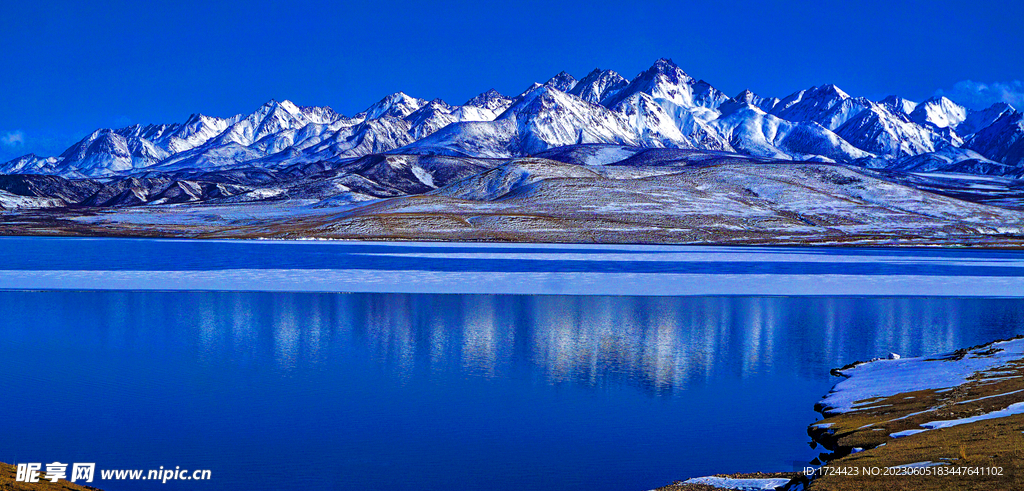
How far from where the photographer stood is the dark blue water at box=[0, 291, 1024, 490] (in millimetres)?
19172

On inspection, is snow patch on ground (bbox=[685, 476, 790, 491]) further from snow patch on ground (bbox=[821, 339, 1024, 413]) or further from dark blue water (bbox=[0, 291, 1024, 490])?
snow patch on ground (bbox=[821, 339, 1024, 413])

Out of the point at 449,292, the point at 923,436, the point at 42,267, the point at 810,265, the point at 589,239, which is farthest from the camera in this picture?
the point at 589,239

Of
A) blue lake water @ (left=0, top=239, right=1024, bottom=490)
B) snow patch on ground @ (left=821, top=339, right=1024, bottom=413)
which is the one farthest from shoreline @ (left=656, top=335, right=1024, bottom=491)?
blue lake water @ (left=0, top=239, right=1024, bottom=490)

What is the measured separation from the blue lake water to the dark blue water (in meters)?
0.10

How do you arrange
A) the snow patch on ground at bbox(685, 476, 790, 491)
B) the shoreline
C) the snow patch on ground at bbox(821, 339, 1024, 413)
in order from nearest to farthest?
the shoreline < the snow patch on ground at bbox(685, 476, 790, 491) < the snow patch on ground at bbox(821, 339, 1024, 413)

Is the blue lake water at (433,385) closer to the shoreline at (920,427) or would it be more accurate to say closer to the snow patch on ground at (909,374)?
the snow patch on ground at (909,374)

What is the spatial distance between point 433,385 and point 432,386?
0.14m

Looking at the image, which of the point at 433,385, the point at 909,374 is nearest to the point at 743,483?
the point at 433,385

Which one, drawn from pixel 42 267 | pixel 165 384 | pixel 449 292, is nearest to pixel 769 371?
pixel 165 384

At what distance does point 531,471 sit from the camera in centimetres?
1869

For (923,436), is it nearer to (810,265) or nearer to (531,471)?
(531,471)

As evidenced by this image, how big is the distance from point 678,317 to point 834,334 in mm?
7979

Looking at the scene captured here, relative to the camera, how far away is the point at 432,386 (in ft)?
87.4

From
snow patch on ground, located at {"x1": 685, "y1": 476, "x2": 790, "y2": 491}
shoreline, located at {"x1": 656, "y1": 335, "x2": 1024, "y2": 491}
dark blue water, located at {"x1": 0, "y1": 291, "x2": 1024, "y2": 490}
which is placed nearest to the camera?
shoreline, located at {"x1": 656, "y1": 335, "x2": 1024, "y2": 491}
